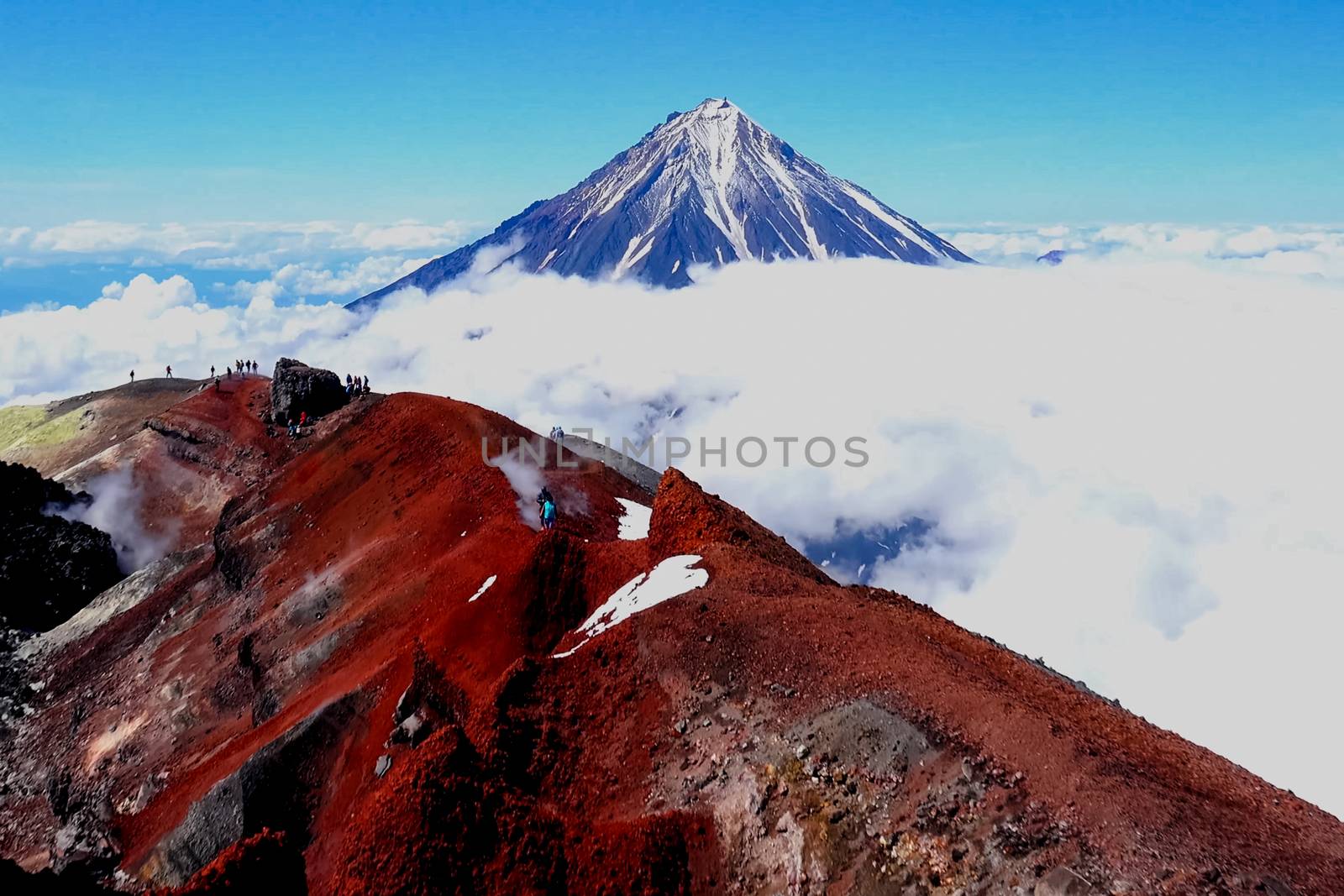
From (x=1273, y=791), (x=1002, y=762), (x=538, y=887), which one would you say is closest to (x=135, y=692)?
(x=538, y=887)

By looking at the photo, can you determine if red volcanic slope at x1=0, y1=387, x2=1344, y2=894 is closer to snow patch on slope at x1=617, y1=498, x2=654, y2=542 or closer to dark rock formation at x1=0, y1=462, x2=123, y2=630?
snow patch on slope at x1=617, y1=498, x2=654, y2=542

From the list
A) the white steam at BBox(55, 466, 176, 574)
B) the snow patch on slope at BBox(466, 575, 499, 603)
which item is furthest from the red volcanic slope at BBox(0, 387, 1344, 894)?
the white steam at BBox(55, 466, 176, 574)

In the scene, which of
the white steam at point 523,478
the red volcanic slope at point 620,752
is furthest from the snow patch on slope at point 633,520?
the white steam at point 523,478

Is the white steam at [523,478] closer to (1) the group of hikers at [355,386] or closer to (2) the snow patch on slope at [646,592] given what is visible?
(2) the snow patch on slope at [646,592]

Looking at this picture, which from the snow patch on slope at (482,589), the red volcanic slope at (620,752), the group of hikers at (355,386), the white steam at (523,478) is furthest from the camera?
the group of hikers at (355,386)

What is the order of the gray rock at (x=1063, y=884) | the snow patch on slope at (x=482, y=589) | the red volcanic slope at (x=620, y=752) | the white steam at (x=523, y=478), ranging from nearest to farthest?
1. the gray rock at (x=1063, y=884)
2. the red volcanic slope at (x=620, y=752)
3. the snow patch on slope at (x=482, y=589)
4. the white steam at (x=523, y=478)

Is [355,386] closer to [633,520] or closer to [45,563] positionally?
[45,563]

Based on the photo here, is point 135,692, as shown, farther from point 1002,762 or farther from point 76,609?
point 1002,762
